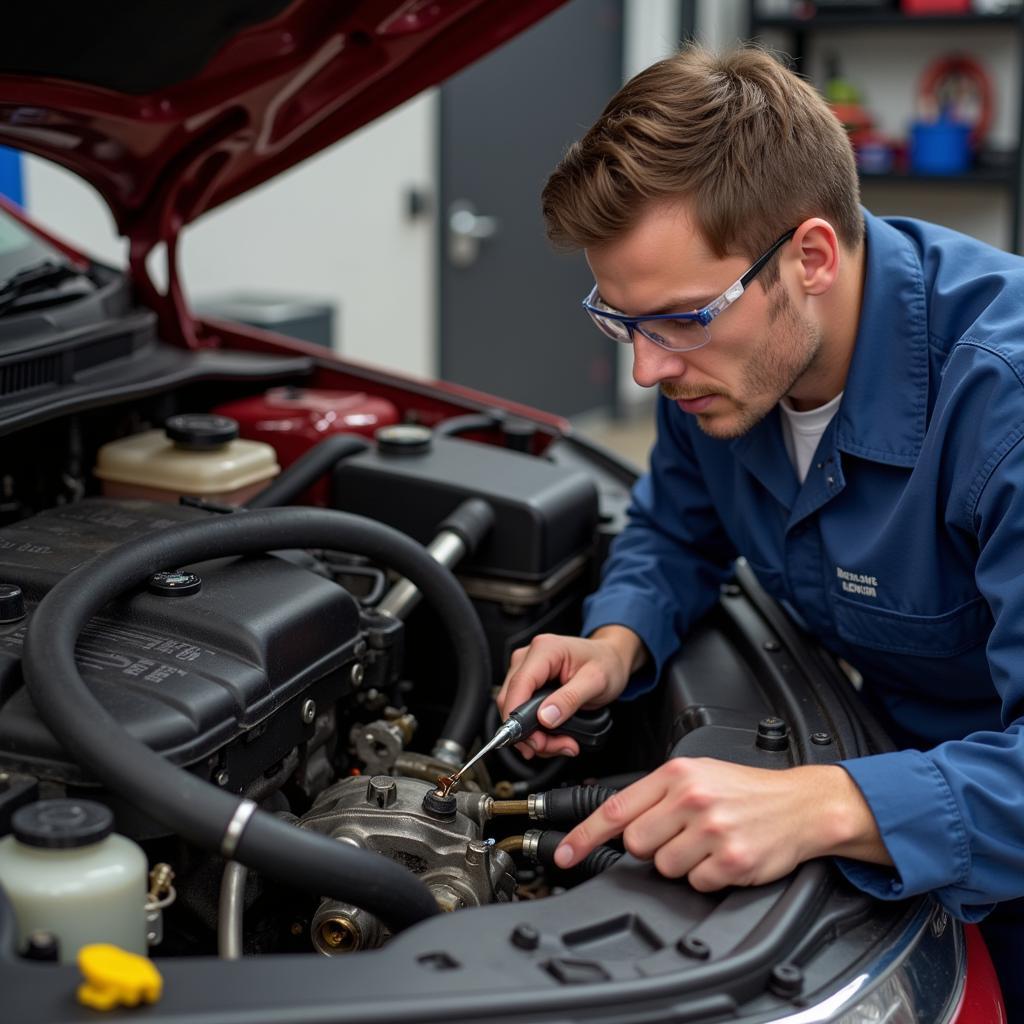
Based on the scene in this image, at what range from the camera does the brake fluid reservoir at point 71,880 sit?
0.82 m

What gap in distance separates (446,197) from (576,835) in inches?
160

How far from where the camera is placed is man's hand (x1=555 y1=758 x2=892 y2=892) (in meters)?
0.96

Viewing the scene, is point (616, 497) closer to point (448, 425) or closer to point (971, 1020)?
point (448, 425)

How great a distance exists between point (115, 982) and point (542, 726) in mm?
600

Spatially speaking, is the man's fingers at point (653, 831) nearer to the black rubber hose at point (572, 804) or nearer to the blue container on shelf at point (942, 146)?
the black rubber hose at point (572, 804)

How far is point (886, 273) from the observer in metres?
1.37

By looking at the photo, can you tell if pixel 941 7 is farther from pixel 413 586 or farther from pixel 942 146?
pixel 413 586

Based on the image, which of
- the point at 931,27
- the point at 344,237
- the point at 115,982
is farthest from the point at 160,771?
the point at 931,27

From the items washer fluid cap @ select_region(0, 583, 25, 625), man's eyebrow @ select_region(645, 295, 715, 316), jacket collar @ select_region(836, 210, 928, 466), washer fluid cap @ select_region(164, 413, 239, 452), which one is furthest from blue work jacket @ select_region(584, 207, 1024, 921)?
washer fluid cap @ select_region(0, 583, 25, 625)

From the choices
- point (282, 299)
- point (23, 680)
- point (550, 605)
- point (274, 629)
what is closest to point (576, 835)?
point (274, 629)

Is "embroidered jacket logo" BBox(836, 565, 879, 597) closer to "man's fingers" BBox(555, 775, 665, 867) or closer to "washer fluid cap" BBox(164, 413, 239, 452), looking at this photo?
"man's fingers" BBox(555, 775, 665, 867)

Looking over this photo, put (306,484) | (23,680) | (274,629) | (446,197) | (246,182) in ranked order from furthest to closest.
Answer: (446,197) → (246,182) → (306,484) → (274,629) → (23,680)

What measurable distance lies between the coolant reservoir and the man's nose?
0.50 metres

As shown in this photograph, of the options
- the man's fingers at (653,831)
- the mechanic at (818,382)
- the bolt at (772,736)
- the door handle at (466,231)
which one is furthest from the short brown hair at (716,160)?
the door handle at (466,231)
